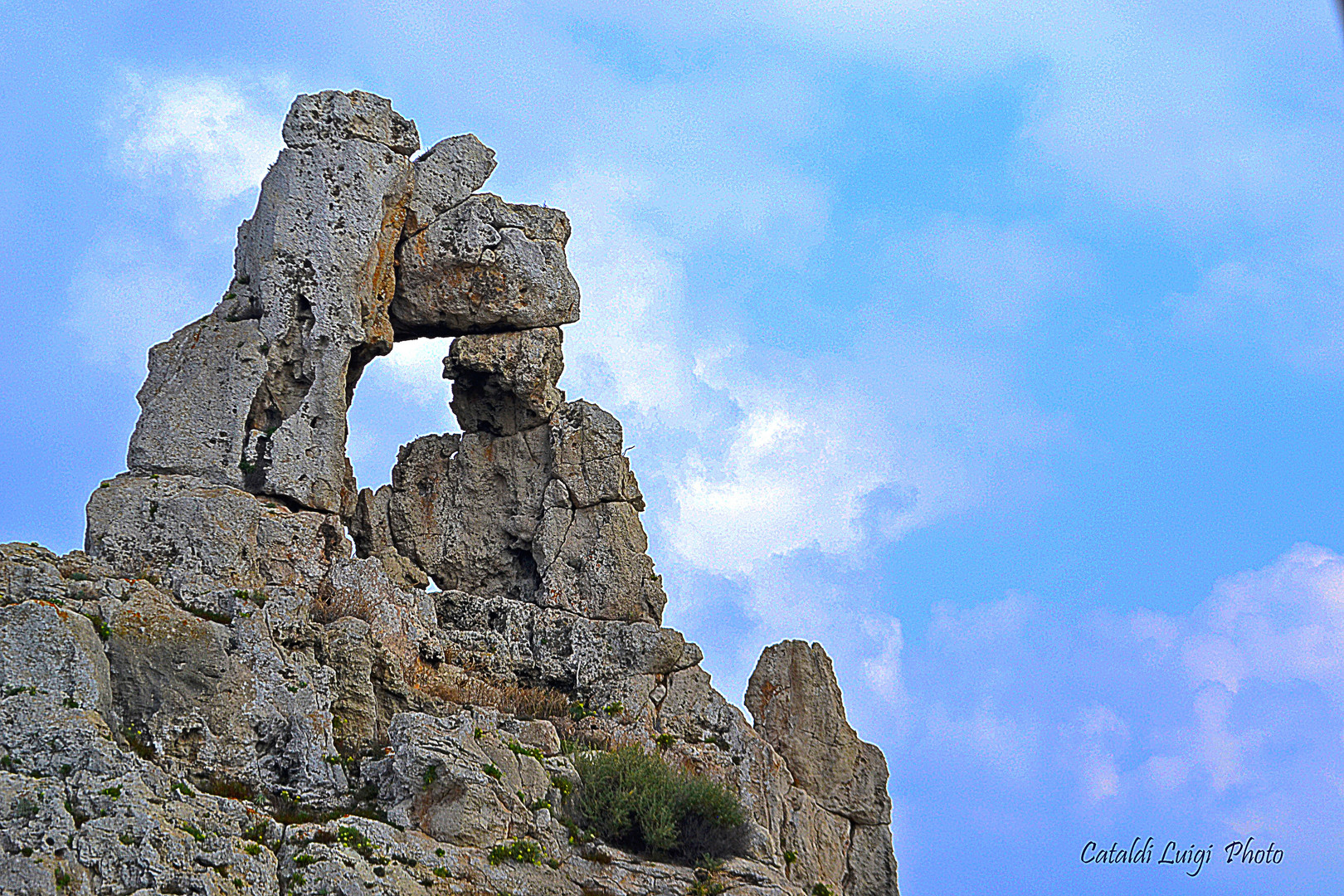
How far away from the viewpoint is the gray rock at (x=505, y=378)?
104 ft

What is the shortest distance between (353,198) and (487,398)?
179 inches

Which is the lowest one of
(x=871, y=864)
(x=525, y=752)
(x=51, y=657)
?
(x=51, y=657)

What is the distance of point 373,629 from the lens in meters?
26.4

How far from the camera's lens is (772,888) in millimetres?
23438

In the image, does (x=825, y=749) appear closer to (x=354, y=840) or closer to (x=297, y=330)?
(x=354, y=840)

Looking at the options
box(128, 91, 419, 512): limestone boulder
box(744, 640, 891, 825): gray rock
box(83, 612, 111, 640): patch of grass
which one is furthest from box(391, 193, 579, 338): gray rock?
box(83, 612, 111, 640): patch of grass

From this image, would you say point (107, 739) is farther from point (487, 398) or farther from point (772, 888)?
point (487, 398)

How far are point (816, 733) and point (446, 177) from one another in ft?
39.2

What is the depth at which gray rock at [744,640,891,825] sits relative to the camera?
29250 millimetres

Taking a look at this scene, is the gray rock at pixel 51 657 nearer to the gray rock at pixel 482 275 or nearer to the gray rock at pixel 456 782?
the gray rock at pixel 456 782

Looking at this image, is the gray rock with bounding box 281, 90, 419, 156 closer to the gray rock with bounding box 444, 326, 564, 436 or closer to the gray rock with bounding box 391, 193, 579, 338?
the gray rock with bounding box 391, 193, 579, 338

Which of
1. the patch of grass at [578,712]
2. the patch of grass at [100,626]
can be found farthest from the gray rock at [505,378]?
the patch of grass at [100,626]

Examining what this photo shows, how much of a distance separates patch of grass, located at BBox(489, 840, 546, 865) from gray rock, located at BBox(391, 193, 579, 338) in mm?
11676

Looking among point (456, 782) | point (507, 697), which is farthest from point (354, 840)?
point (507, 697)
